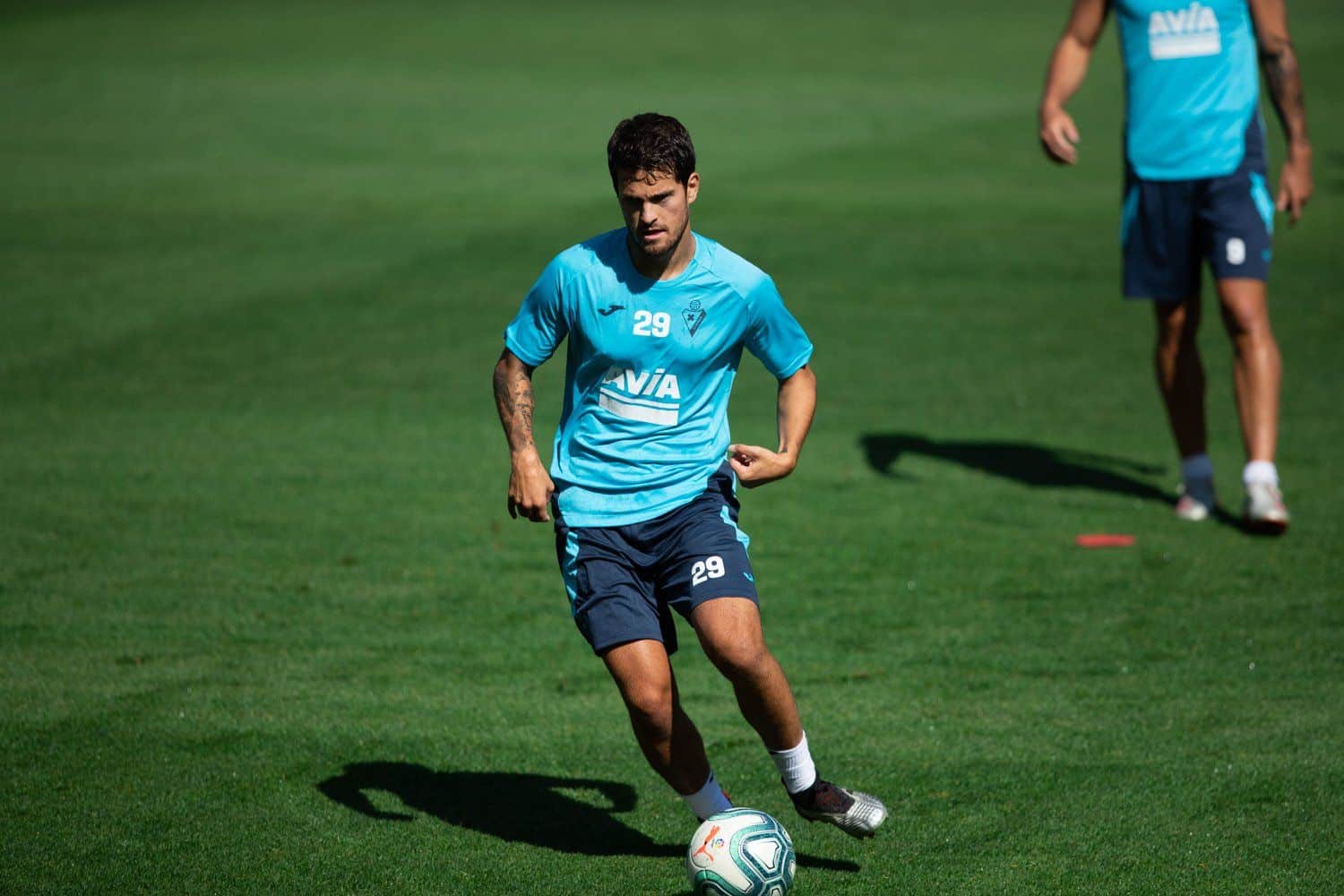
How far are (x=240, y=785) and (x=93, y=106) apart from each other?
19.9 m

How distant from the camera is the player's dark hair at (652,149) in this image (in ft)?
15.0

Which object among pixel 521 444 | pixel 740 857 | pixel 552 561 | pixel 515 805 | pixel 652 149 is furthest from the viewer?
pixel 552 561

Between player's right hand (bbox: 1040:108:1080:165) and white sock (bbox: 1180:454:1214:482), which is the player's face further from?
white sock (bbox: 1180:454:1214:482)

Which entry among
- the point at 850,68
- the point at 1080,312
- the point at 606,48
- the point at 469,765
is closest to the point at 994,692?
the point at 469,765

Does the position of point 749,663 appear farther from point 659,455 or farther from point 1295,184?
point 1295,184

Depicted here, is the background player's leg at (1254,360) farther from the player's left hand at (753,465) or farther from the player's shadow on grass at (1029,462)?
the player's left hand at (753,465)

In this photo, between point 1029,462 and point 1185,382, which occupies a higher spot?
point 1185,382

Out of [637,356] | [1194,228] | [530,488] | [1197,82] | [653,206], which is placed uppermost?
[1197,82]

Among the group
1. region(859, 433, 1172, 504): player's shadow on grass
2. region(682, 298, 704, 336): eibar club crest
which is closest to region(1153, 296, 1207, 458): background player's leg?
region(859, 433, 1172, 504): player's shadow on grass

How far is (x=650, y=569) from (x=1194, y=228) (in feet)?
15.7

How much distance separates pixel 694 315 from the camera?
15.8ft

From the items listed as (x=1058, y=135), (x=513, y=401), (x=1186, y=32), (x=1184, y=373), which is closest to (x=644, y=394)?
(x=513, y=401)

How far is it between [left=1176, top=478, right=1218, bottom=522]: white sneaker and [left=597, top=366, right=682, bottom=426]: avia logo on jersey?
14.6 feet

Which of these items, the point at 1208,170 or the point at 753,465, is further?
the point at 1208,170
